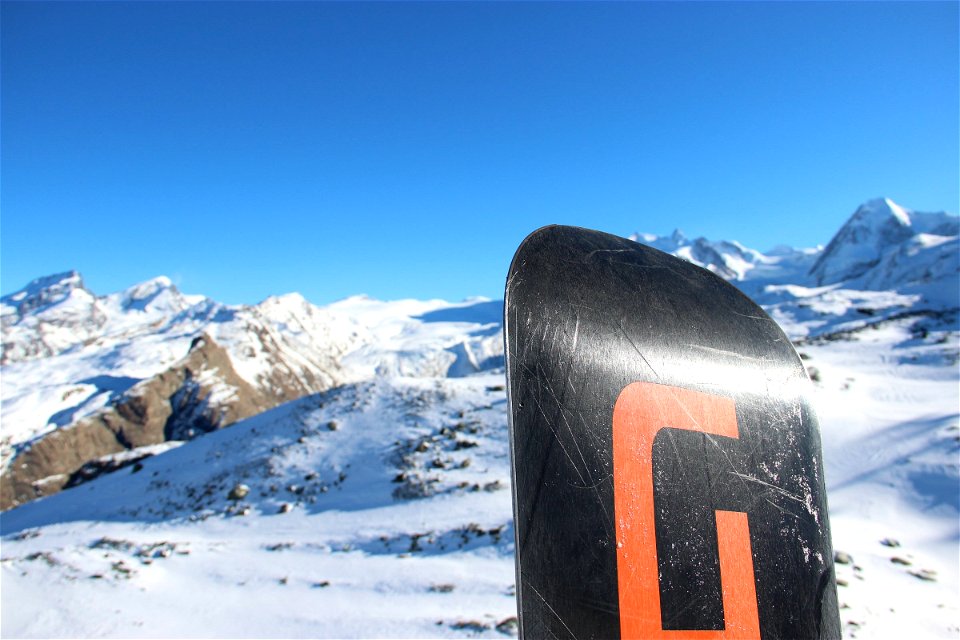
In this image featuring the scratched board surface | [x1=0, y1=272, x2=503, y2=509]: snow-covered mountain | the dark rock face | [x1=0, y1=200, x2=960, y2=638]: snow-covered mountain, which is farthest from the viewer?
[x1=0, y1=272, x2=503, y2=509]: snow-covered mountain

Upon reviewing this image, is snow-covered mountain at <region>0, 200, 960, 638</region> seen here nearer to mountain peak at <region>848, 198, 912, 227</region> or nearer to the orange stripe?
the orange stripe

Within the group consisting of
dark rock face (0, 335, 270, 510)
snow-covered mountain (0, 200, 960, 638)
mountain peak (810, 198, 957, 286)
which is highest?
mountain peak (810, 198, 957, 286)

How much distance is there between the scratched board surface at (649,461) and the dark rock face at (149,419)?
82.4m

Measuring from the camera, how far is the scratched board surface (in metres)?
1.87

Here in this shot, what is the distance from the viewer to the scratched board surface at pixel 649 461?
6.12ft

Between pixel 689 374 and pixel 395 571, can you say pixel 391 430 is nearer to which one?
pixel 395 571

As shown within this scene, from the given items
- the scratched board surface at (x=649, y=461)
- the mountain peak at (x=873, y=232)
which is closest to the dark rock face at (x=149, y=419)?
the scratched board surface at (x=649, y=461)

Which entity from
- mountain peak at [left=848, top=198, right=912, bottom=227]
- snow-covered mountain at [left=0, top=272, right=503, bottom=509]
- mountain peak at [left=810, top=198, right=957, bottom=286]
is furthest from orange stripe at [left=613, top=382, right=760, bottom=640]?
mountain peak at [left=848, top=198, right=912, bottom=227]

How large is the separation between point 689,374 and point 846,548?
32.0 feet

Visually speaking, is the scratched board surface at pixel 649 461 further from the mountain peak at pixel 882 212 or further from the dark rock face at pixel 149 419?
the mountain peak at pixel 882 212

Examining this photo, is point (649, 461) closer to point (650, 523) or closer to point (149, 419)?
point (650, 523)

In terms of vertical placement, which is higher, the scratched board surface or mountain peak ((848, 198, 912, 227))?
mountain peak ((848, 198, 912, 227))

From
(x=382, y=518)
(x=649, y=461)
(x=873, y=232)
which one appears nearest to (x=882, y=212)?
(x=873, y=232)

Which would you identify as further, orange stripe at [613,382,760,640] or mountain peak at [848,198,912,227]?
mountain peak at [848,198,912,227]
